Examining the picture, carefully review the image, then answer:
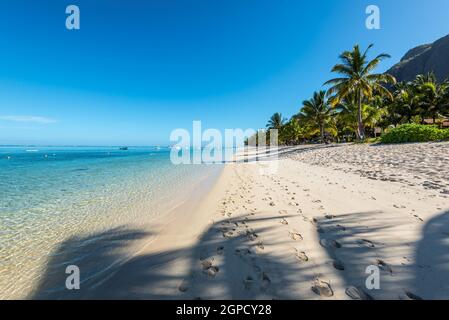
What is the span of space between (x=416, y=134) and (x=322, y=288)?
21813 mm

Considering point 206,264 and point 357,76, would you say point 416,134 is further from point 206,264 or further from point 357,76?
point 206,264

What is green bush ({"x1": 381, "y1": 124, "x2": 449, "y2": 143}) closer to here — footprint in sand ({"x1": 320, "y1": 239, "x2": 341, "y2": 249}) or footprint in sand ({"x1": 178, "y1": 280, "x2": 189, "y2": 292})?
footprint in sand ({"x1": 320, "y1": 239, "x2": 341, "y2": 249})

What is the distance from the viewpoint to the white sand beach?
255 cm

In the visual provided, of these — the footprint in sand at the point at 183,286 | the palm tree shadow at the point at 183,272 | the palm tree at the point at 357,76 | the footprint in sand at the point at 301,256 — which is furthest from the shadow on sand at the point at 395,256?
the palm tree at the point at 357,76

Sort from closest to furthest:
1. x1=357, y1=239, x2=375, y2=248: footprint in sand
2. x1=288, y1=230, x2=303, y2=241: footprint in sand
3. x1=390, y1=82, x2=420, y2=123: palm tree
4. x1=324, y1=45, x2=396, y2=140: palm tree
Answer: x1=357, y1=239, x2=375, y2=248: footprint in sand, x1=288, y1=230, x2=303, y2=241: footprint in sand, x1=324, y1=45, x2=396, y2=140: palm tree, x1=390, y1=82, x2=420, y2=123: palm tree

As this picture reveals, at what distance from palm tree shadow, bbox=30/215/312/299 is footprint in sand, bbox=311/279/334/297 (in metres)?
0.16

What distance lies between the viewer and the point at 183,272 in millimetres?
3137

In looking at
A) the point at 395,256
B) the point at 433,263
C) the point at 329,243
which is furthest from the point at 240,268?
the point at 433,263

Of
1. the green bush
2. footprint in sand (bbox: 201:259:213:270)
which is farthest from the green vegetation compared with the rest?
footprint in sand (bbox: 201:259:213:270)

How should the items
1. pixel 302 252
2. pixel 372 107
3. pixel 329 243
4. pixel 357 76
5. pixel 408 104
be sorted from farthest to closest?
1. pixel 408 104
2. pixel 372 107
3. pixel 357 76
4. pixel 329 243
5. pixel 302 252

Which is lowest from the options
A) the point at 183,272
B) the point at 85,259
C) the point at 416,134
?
the point at 85,259
